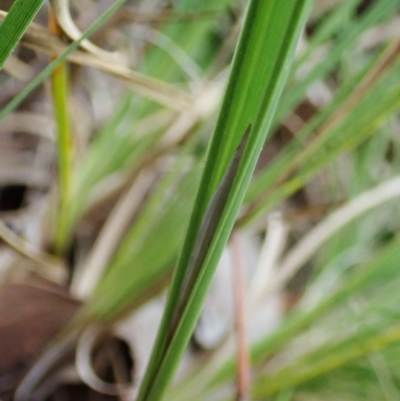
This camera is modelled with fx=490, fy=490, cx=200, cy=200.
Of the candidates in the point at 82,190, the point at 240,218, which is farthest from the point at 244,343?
the point at 82,190

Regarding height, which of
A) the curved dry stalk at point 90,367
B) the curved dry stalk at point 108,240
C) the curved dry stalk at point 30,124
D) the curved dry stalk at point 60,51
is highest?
the curved dry stalk at point 30,124

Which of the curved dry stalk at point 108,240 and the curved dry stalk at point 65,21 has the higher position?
the curved dry stalk at point 65,21

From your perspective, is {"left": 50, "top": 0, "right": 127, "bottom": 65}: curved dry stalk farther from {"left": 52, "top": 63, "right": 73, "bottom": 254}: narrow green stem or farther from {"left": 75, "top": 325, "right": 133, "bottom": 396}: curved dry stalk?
{"left": 75, "top": 325, "right": 133, "bottom": 396}: curved dry stalk

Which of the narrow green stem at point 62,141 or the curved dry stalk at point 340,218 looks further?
the curved dry stalk at point 340,218

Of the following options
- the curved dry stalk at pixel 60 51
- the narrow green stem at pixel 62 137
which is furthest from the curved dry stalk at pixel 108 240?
the curved dry stalk at pixel 60 51

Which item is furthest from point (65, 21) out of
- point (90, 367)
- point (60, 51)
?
point (90, 367)

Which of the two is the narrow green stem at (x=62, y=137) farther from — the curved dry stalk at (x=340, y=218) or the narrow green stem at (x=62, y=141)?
the curved dry stalk at (x=340, y=218)
